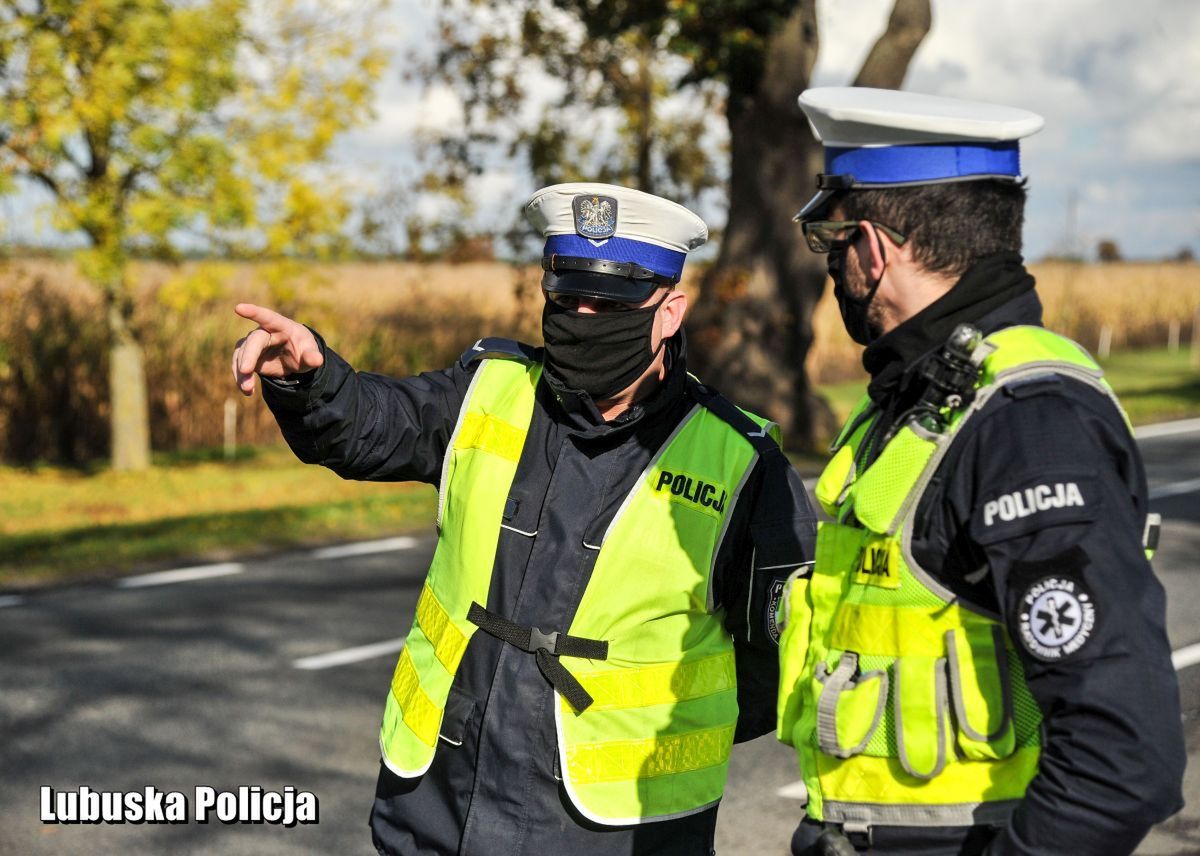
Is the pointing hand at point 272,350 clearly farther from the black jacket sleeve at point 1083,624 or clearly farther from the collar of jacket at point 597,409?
the black jacket sleeve at point 1083,624

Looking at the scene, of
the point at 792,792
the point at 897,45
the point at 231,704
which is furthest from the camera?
the point at 897,45

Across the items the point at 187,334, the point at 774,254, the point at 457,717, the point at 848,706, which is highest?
the point at 774,254

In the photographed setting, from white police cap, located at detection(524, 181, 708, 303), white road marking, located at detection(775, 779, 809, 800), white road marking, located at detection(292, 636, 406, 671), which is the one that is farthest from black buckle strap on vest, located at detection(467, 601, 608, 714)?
white road marking, located at detection(292, 636, 406, 671)

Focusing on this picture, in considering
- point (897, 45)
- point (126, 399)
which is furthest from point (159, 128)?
point (897, 45)

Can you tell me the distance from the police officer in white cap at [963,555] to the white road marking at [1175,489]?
484 inches

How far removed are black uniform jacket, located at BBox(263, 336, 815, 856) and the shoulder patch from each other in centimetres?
2

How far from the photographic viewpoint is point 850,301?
91.7 inches

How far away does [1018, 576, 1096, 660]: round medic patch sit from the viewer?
185cm

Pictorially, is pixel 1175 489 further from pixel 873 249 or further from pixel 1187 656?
pixel 873 249

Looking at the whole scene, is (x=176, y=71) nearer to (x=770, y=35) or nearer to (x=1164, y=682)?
(x=770, y=35)

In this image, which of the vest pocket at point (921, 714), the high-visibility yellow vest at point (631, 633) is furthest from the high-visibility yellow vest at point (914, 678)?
the high-visibility yellow vest at point (631, 633)

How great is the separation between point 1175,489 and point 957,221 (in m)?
13.0

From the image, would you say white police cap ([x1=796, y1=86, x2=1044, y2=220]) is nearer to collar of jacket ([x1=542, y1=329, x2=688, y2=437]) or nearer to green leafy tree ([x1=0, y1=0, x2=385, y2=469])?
collar of jacket ([x1=542, y1=329, x2=688, y2=437])

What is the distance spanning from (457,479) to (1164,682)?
162cm
